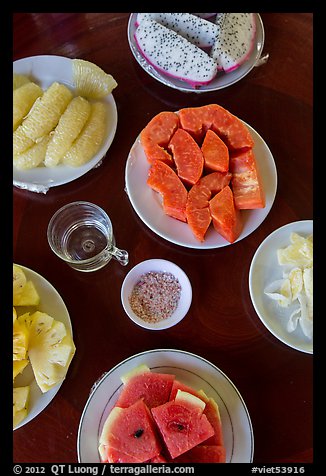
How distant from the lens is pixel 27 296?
4.36 feet

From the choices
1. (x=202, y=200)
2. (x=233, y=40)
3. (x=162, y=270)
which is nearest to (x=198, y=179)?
(x=202, y=200)

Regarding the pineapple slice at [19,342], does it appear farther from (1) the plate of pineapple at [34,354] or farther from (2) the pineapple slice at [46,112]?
(2) the pineapple slice at [46,112]

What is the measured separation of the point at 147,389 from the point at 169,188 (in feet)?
1.79

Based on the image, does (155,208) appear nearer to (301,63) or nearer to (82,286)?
(82,286)

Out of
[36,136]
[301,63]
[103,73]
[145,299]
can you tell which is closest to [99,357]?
[145,299]

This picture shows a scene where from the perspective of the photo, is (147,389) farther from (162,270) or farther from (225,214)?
(225,214)

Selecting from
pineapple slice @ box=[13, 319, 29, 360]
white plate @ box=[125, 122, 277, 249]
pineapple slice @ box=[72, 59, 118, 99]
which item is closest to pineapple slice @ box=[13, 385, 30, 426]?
pineapple slice @ box=[13, 319, 29, 360]

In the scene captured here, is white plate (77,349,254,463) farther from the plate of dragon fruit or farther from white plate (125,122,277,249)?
the plate of dragon fruit

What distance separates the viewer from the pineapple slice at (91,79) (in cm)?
152

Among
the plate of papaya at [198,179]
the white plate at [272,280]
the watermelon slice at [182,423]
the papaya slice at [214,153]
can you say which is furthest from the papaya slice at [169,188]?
the watermelon slice at [182,423]

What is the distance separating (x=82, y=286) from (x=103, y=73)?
0.64 meters

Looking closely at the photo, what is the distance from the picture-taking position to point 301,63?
1683 mm

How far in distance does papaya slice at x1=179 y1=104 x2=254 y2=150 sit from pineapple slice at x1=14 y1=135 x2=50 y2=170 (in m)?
0.42
